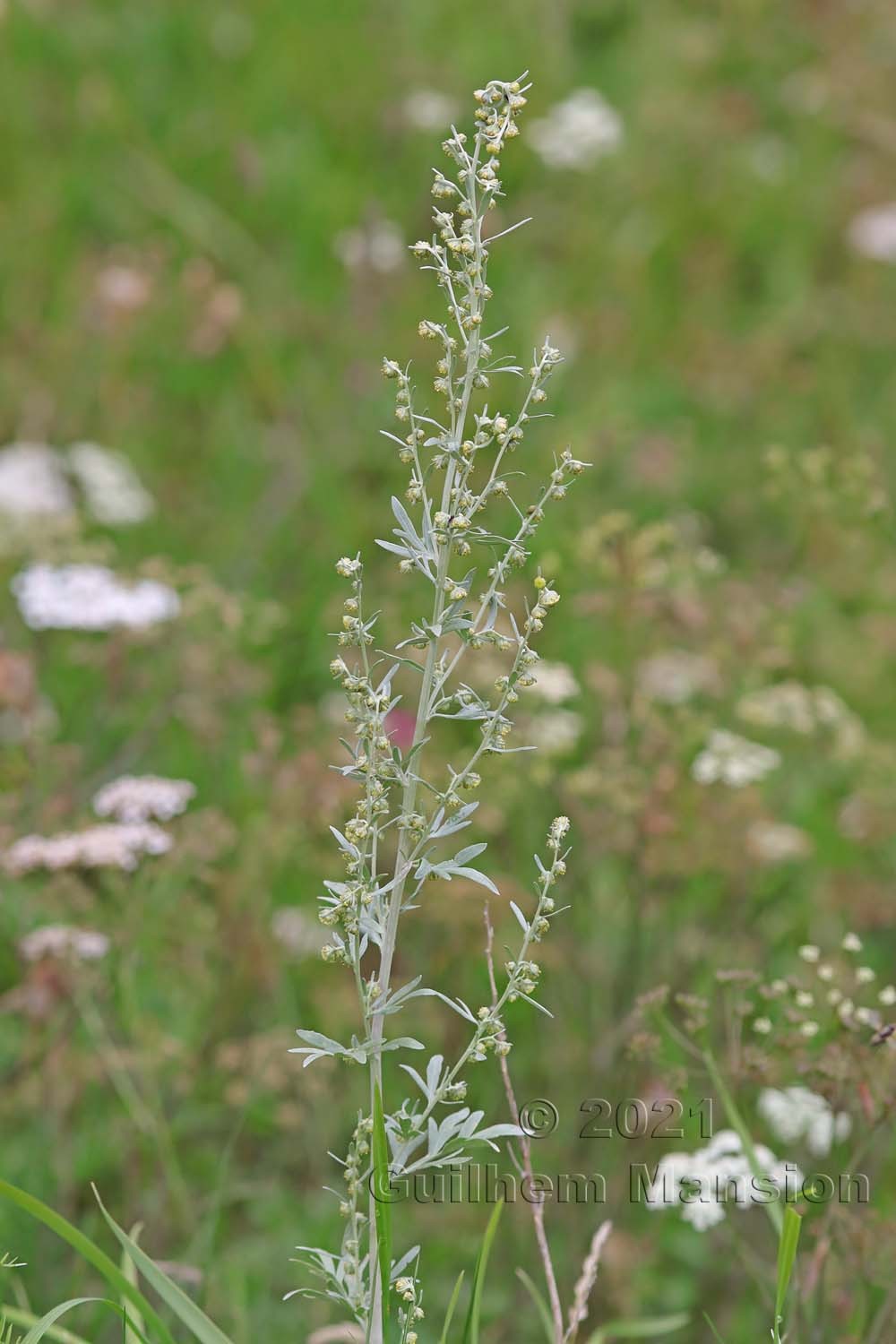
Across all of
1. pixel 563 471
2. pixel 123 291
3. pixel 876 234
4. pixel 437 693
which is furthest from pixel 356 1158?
pixel 876 234

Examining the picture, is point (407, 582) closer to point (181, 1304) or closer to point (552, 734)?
point (552, 734)

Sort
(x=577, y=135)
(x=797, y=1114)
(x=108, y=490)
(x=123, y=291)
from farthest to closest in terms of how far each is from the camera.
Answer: (x=577, y=135) → (x=123, y=291) → (x=108, y=490) → (x=797, y=1114)

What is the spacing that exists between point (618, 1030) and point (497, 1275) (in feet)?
2.10

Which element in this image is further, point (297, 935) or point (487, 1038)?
point (297, 935)

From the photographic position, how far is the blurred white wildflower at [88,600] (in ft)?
11.2

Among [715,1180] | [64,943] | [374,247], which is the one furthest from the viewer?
[374,247]

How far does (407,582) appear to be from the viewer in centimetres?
465

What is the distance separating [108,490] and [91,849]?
2197mm

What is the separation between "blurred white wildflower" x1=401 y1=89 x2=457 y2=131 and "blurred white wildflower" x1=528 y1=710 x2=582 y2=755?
3.01 m

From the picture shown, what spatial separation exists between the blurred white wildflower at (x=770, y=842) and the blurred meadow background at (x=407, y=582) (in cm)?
2

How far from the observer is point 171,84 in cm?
721

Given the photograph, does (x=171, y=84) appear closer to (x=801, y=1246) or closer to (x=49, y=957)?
(x=49, y=957)

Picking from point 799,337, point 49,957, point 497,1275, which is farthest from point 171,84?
point 497,1275

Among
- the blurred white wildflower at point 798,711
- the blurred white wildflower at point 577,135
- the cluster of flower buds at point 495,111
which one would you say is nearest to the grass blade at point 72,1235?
the cluster of flower buds at point 495,111
